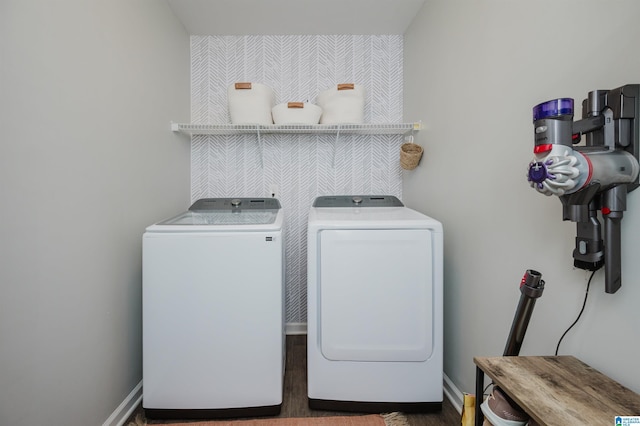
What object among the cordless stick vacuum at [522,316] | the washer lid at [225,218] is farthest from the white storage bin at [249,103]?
the cordless stick vacuum at [522,316]

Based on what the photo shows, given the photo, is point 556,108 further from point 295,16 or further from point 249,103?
point 295,16

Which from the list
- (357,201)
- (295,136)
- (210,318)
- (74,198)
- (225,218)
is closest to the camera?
(74,198)

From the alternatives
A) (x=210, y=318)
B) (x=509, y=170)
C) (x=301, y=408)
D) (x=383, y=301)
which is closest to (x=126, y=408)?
(x=210, y=318)

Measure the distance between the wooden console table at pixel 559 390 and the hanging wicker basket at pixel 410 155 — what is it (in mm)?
1481

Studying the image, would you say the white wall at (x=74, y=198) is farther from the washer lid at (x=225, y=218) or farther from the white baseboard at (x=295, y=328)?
the white baseboard at (x=295, y=328)

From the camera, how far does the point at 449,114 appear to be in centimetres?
176

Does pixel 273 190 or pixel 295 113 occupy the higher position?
pixel 295 113

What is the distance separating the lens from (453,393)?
171cm

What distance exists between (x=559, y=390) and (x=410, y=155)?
165cm

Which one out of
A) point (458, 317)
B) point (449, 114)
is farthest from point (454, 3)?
point (458, 317)

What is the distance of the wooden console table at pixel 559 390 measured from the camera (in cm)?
67

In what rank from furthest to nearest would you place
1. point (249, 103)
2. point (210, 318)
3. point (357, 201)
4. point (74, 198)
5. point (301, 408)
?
point (357, 201) → point (249, 103) → point (301, 408) → point (210, 318) → point (74, 198)

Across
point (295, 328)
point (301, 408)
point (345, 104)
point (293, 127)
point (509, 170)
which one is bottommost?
point (301, 408)

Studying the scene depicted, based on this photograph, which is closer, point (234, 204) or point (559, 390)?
point (559, 390)
